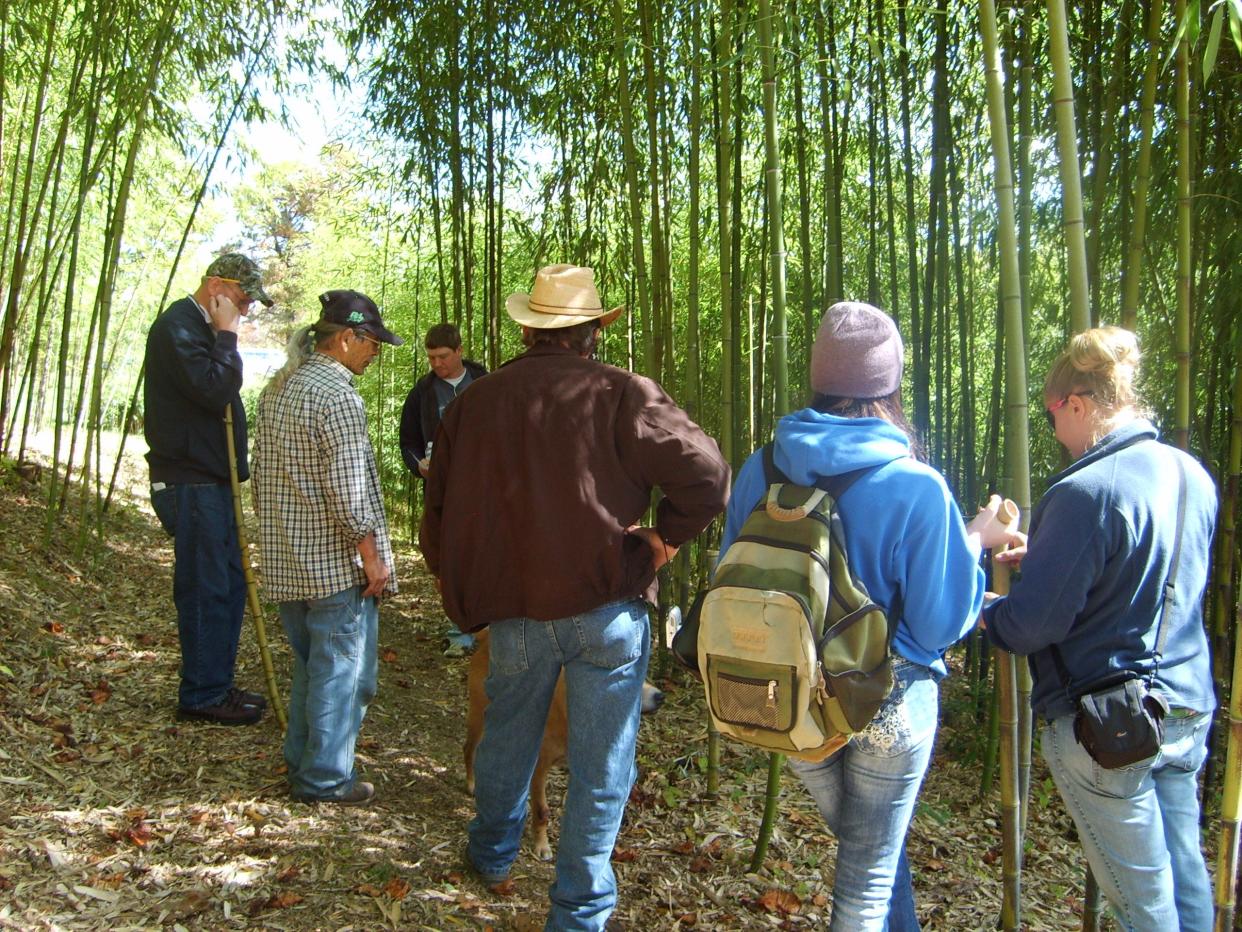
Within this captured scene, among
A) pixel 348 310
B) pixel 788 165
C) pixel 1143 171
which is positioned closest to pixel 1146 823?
pixel 1143 171

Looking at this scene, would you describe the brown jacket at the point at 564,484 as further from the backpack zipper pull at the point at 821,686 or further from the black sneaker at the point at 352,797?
the black sneaker at the point at 352,797

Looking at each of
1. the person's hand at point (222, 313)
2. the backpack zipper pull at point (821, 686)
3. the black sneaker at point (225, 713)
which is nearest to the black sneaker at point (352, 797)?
the black sneaker at point (225, 713)

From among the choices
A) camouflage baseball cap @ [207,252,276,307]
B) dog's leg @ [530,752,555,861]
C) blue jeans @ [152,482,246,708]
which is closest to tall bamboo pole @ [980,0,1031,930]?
dog's leg @ [530,752,555,861]

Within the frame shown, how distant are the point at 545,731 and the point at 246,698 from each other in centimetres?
134

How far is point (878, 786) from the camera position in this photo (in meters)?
1.61

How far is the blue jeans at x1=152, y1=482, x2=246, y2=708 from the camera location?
295 centimetres

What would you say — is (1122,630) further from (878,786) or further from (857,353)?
(857,353)

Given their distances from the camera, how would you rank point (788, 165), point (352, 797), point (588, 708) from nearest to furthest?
1. point (588, 708)
2. point (352, 797)
3. point (788, 165)

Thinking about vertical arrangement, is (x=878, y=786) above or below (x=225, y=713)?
above

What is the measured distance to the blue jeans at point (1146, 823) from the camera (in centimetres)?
160

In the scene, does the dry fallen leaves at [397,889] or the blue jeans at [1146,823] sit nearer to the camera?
the blue jeans at [1146,823]

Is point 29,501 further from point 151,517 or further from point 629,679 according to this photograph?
point 629,679

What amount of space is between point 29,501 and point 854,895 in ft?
17.4

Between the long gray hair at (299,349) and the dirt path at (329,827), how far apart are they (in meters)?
1.12
